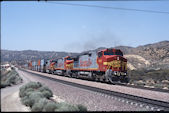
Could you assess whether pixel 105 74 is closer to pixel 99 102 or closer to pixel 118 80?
pixel 118 80

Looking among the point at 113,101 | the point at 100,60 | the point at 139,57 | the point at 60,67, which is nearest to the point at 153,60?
the point at 139,57

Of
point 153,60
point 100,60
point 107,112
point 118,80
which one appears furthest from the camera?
point 153,60

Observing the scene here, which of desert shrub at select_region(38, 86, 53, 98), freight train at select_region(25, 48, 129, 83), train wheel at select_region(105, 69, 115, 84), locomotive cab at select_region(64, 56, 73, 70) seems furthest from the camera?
locomotive cab at select_region(64, 56, 73, 70)

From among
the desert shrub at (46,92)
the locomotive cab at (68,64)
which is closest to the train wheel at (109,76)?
the desert shrub at (46,92)

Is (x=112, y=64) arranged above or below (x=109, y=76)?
above

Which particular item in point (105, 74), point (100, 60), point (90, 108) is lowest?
point (90, 108)

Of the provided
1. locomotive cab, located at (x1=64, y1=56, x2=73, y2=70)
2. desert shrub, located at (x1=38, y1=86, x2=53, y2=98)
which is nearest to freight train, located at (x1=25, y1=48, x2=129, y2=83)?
locomotive cab, located at (x1=64, y1=56, x2=73, y2=70)

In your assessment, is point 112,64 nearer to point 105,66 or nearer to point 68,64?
point 105,66

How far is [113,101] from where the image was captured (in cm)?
1130

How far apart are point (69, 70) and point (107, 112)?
25933 mm

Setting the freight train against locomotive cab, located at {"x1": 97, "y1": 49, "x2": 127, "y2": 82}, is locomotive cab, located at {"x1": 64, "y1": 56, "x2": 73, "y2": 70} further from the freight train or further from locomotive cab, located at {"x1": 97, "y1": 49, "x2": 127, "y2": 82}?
locomotive cab, located at {"x1": 97, "y1": 49, "x2": 127, "y2": 82}

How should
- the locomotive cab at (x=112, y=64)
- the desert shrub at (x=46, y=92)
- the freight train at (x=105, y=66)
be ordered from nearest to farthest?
the desert shrub at (x=46, y=92) < the locomotive cab at (x=112, y=64) < the freight train at (x=105, y=66)

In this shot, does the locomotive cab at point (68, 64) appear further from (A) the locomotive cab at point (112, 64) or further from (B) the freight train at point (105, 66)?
(A) the locomotive cab at point (112, 64)

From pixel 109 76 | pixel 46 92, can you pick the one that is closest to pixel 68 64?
pixel 109 76
